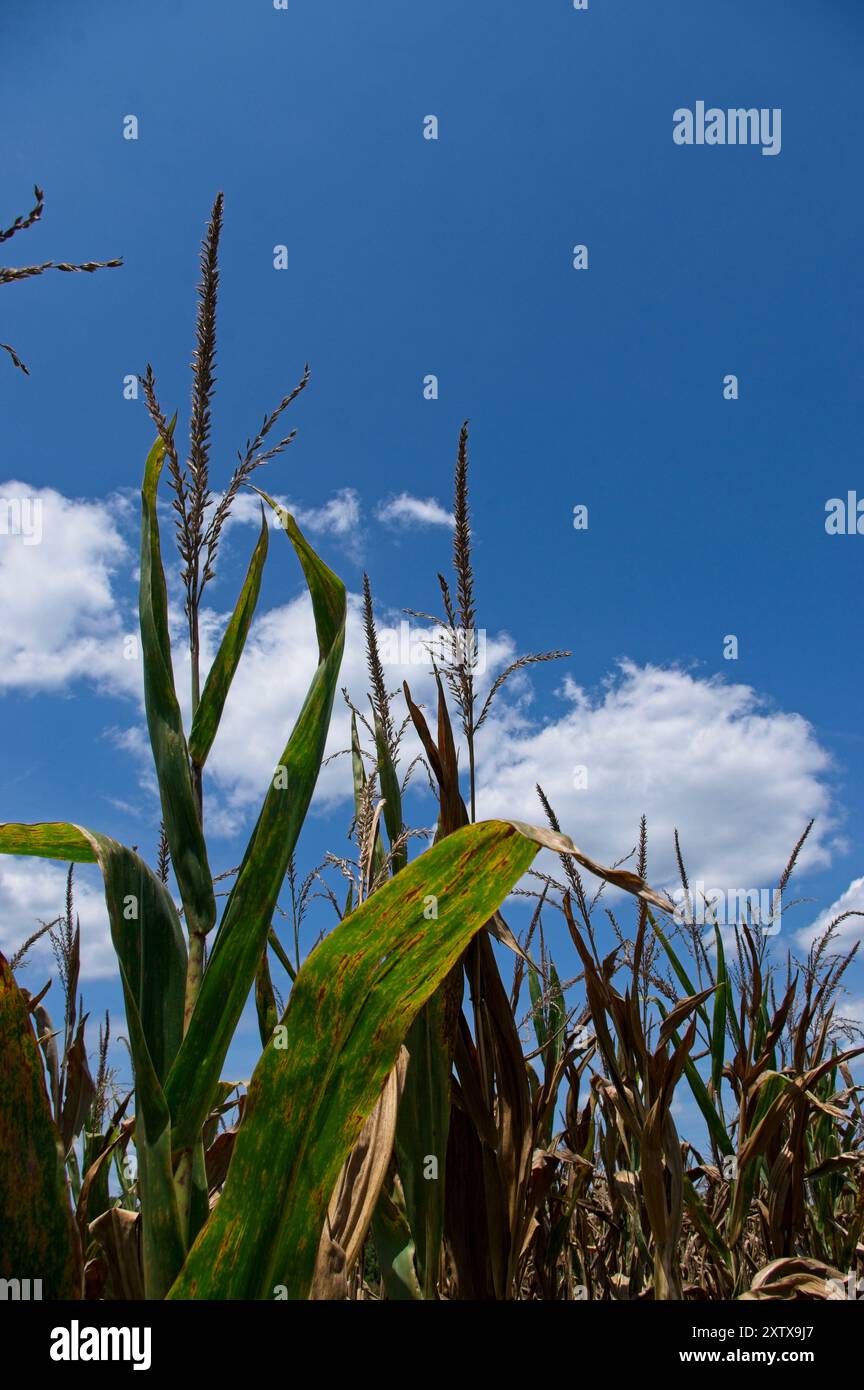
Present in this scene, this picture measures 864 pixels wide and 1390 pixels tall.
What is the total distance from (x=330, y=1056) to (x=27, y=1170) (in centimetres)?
31

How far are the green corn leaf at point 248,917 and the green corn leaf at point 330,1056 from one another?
0.07 metres

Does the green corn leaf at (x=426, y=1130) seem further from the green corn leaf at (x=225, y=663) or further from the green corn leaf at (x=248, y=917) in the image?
the green corn leaf at (x=225, y=663)

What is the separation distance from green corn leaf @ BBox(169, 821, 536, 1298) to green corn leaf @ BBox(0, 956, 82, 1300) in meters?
0.13

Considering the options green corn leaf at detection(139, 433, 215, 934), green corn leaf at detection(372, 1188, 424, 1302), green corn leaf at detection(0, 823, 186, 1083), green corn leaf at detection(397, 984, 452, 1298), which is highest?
green corn leaf at detection(139, 433, 215, 934)

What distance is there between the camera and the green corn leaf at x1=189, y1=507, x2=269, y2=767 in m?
1.18

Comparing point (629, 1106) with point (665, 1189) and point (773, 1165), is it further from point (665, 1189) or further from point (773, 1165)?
point (773, 1165)

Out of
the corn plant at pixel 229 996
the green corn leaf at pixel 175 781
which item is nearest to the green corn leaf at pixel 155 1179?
the corn plant at pixel 229 996

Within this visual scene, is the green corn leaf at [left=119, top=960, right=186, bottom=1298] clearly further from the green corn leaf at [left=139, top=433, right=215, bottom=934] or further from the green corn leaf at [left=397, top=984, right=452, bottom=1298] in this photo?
the green corn leaf at [left=397, top=984, right=452, bottom=1298]

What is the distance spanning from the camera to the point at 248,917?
1.06m

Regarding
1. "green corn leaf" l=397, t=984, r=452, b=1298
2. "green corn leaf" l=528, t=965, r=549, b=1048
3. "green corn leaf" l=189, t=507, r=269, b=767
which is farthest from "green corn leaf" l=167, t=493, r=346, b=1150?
"green corn leaf" l=528, t=965, r=549, b=1048

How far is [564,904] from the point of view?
1731mm

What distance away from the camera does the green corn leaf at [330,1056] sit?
0.96 meters
